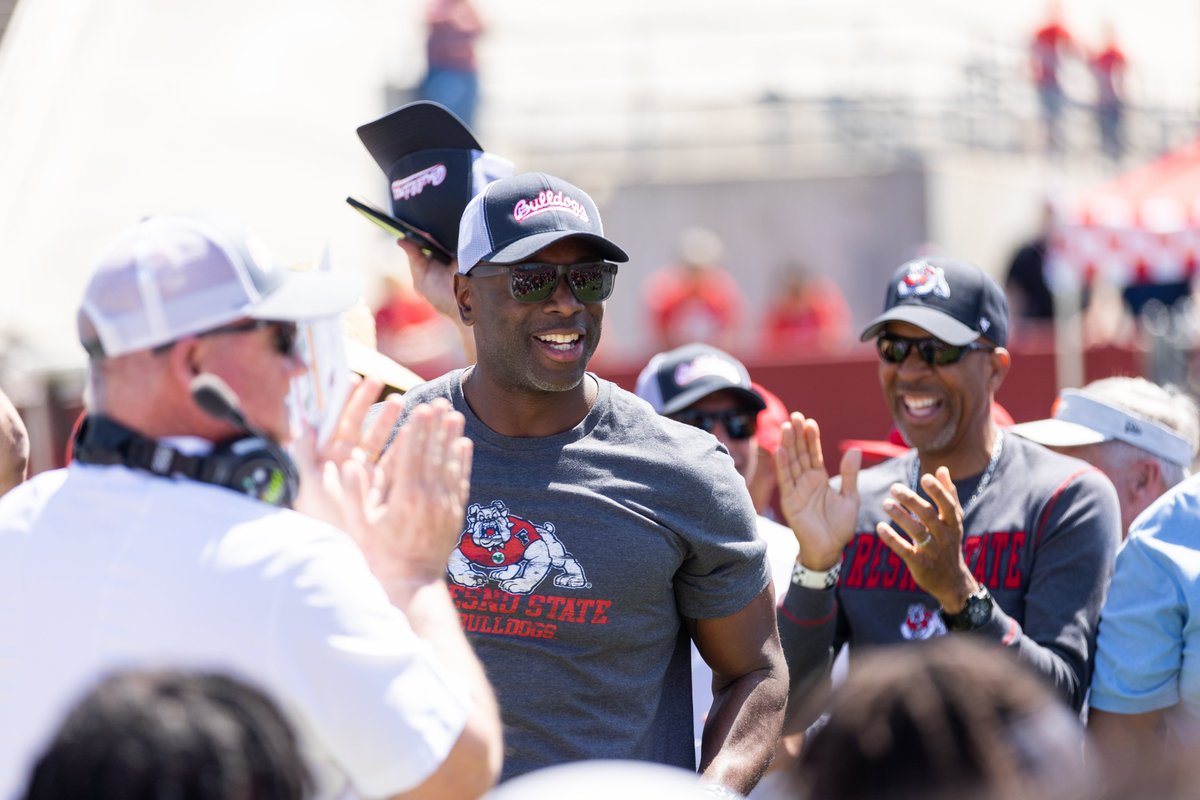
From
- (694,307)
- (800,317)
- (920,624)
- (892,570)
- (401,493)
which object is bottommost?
(800,317)

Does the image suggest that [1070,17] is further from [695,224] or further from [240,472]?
[240,472]

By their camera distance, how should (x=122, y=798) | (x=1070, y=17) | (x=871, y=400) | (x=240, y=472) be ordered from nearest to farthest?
(x=122, y=798) < (x=240, y=472) < (x=871, y=400) < (x=1070, y=17)

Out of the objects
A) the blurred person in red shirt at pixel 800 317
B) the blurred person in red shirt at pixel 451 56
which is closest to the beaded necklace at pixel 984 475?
the blurred person in red shirt at pixel 800 317

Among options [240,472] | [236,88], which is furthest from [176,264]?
[236,88]

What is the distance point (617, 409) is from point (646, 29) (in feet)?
51.8

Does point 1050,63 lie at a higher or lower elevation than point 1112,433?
higher

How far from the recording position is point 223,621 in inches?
93.6

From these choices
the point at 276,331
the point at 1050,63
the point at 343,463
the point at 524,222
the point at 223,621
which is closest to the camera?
the point at 223,621

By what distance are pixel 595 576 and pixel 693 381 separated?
151cm

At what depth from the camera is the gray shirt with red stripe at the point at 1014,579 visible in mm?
4098

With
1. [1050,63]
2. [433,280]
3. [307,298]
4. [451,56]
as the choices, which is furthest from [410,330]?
[307,298]

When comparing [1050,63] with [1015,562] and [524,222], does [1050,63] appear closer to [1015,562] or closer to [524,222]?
[1015,562]

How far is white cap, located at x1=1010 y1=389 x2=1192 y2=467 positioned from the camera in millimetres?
4832

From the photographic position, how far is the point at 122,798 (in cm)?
181
